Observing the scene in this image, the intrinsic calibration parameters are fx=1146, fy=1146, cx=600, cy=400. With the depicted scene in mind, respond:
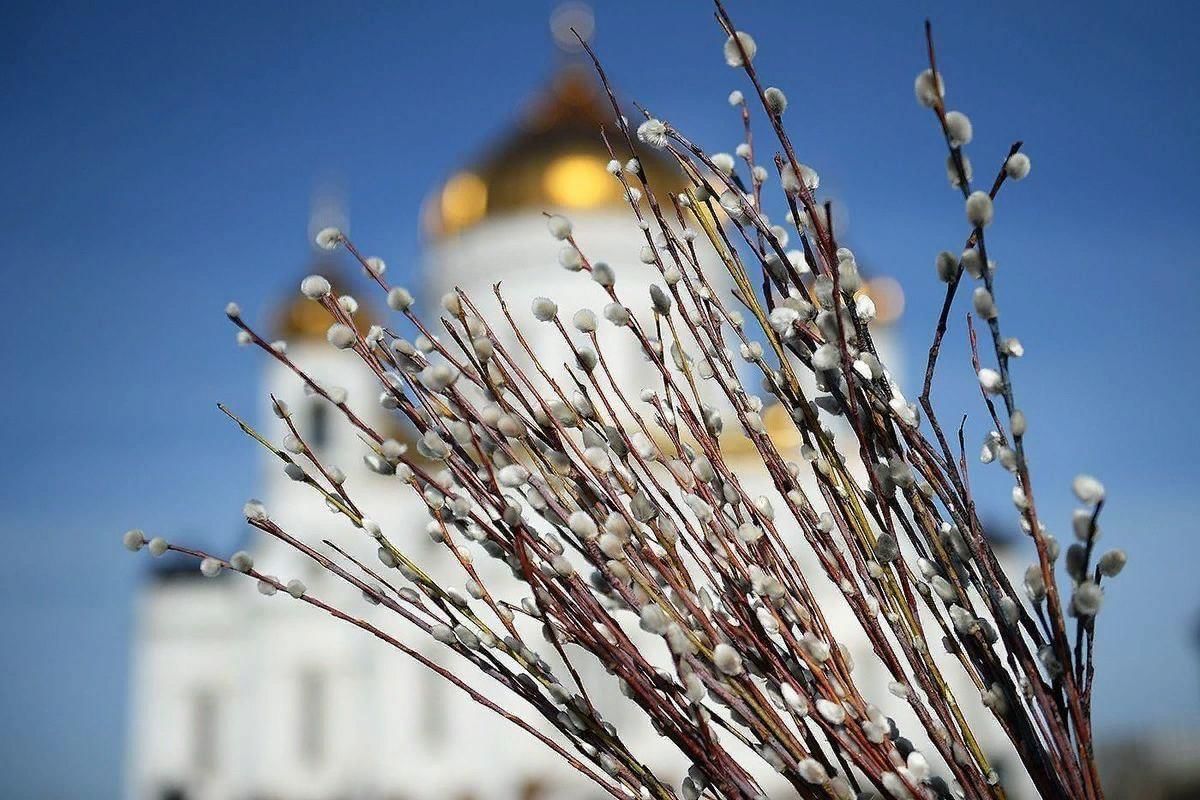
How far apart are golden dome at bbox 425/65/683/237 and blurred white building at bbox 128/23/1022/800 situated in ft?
0.09

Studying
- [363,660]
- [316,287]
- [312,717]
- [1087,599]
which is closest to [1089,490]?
[1087,599]

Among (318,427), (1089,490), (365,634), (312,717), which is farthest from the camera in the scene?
(318,427)

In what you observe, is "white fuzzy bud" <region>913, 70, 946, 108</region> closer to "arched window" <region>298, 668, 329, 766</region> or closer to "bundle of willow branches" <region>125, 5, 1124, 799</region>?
"bundle of willow branches" <region>125, 5, 1124, 799</region>

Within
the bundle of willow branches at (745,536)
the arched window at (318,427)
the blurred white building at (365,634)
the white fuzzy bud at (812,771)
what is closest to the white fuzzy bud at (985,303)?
the bundle of willow branches at (745,536)

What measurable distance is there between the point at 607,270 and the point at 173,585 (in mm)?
18132

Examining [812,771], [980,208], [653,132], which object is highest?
[653,132]

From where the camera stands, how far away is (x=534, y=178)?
52.5ft

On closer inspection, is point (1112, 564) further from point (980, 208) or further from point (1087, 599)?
point (980, 208)

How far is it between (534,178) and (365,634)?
21.6 ft

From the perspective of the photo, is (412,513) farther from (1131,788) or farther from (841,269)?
(841,269)

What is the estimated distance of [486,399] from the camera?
1457mm

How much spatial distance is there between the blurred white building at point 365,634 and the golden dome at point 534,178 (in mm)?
28

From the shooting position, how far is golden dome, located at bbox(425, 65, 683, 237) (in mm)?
15695

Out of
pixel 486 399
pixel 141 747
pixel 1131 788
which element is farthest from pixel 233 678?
pixel 486 399
